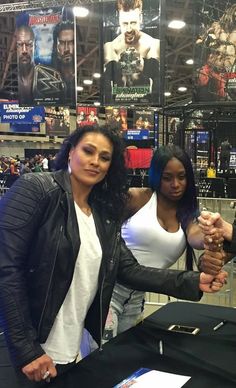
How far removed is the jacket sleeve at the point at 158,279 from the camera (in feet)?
6.23

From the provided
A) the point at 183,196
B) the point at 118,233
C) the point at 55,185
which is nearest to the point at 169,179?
the point at 183,196

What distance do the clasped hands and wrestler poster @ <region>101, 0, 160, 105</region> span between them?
396 cm

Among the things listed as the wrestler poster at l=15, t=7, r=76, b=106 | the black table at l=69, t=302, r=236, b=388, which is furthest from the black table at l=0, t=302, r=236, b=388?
the wrestler poster at l=15, t=7, r=76, b=106

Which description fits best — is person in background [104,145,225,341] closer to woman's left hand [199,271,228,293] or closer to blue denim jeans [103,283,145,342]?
blue denim jeans [103,283,145,342]

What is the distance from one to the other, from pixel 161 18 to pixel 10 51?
11.8 meters

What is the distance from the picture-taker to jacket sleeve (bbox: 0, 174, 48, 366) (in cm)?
148

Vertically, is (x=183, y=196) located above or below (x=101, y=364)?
above

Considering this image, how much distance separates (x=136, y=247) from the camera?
7.66 feet

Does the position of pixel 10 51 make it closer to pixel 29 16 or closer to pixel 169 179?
pixel 29 16

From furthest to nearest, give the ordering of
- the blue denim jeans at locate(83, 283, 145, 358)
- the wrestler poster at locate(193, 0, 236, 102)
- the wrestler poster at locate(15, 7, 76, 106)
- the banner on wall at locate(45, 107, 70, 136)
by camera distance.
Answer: the banner on wall at locate(45, 107, 70, 136)
the wrestler poster at locate(15, 7, 76, 106)
the wrestler poster at locate(193, 0, 236, 102)
the blue denim jeans at locate(83, 283, 145, 358)

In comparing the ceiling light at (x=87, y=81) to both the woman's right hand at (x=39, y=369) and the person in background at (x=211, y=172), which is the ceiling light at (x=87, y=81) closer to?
the person in background at (x=211, y=172)

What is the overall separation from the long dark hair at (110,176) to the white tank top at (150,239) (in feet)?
1.02

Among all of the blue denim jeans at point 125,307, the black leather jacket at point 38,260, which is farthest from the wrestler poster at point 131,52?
the black leather jacket at point 38,260

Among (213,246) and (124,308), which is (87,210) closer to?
(213,246)
